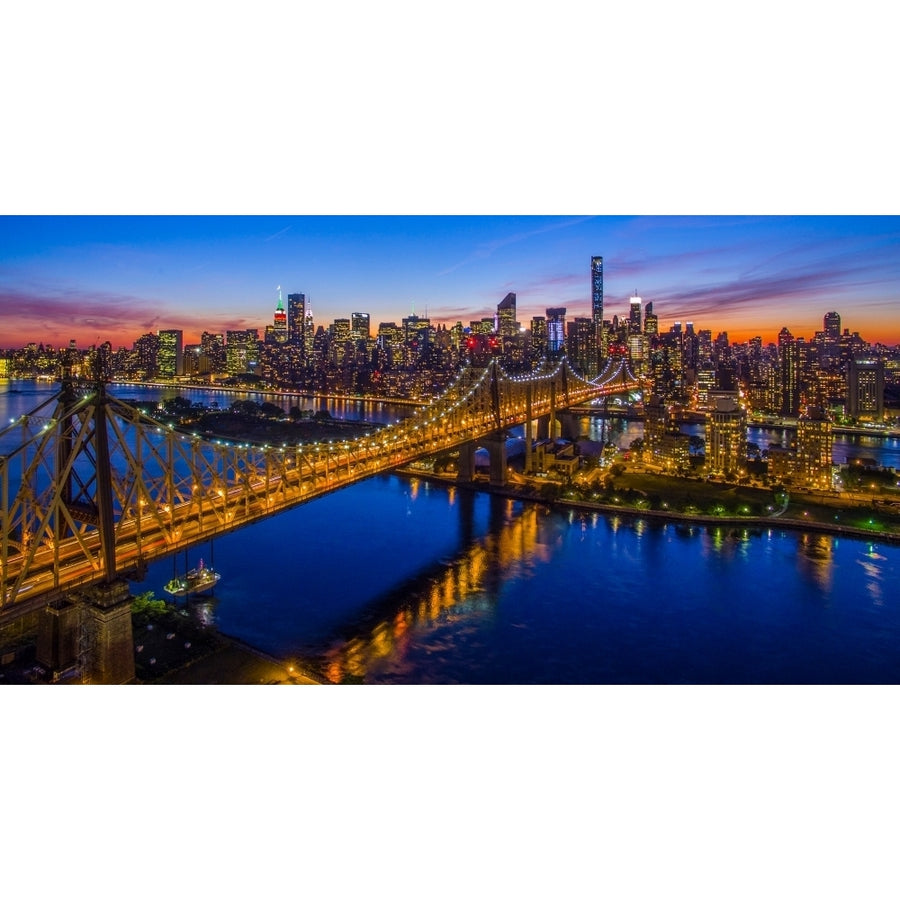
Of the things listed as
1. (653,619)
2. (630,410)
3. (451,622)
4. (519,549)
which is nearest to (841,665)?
(653,619)

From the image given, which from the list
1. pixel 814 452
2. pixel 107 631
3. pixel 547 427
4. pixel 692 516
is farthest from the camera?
pixel 547 427

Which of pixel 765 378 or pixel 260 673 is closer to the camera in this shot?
pixel 260 673

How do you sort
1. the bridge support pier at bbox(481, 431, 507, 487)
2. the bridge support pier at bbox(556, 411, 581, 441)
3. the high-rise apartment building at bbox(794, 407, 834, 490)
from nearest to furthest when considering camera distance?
1. the high-rise apartment building at bbox(794, 407, 834, 490)
2. the bridge support pier at bbox(481, 431, 507, 487)
3. the bridge support pier at bbox(556, 411, 581, 441)

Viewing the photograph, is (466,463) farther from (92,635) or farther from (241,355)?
(241,355)

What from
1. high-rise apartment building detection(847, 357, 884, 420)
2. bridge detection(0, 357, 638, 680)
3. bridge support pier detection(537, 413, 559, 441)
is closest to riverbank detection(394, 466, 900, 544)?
bridge detection(0, 357, 638, 680)

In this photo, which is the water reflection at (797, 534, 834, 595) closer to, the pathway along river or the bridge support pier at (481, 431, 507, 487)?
the pathway along river

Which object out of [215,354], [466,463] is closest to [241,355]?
[215,354]

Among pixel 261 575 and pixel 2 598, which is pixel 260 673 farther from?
pixel 261 575
